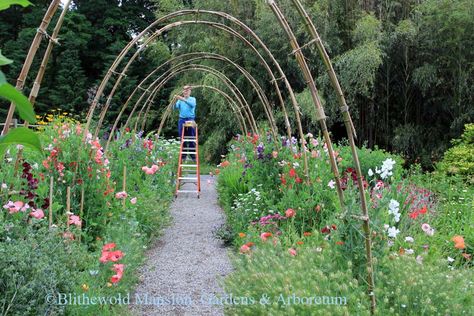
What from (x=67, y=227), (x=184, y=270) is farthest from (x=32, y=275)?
(x=184, y=270)

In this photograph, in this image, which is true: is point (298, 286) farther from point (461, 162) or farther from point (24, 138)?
point (461, 162)

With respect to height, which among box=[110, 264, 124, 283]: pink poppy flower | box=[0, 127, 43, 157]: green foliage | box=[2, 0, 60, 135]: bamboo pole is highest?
box=[2, 0, 60, 135]: bamboo pole

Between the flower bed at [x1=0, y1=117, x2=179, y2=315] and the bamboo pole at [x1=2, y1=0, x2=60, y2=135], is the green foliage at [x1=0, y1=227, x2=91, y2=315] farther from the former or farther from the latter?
the bamboo pole at [x1=2, y1=0, x2=60, y2=135]

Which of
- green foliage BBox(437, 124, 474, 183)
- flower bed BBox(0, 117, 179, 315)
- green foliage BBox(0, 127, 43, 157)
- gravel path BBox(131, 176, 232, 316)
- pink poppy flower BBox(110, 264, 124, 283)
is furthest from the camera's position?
green foliage BBox(437, 124, 474, 183)

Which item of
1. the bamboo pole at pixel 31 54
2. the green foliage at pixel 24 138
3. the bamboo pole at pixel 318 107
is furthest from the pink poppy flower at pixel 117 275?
the green foliage at pixel 24 138

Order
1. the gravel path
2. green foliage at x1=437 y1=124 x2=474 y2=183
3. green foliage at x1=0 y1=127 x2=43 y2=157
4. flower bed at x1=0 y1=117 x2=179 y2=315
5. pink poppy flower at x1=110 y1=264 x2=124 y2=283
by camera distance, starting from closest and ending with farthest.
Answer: green foliage at x1=0 y1=127 x2=43 y2=157 < flower bed at x1=0 y1=117 x2=179 y2=315 < pink poppy flower at x1=110 y1=264 x2=124 y2=283 < the gravel path < green foliage at x1=437 y1=124 x2=474 y2=183

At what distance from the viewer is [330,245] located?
7.55ft

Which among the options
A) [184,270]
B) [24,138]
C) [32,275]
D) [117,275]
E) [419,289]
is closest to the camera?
[24,138]

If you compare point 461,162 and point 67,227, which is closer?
point 67,227

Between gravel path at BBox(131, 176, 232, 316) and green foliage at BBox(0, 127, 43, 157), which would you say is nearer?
green foliage at BBox(0, 127, 43, 157)

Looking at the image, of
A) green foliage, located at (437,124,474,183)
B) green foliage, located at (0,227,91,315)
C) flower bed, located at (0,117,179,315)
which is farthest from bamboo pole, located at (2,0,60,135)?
green foliage, located at (437,124,474,183)

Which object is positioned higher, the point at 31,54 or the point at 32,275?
the point at 31,54

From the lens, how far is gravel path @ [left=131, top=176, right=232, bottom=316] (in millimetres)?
2848

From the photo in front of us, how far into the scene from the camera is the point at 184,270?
3639 mm
